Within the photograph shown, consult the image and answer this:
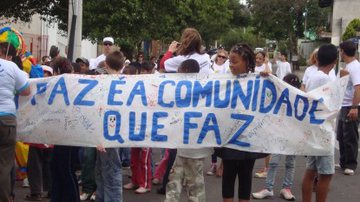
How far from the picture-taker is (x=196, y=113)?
5488 millimetres

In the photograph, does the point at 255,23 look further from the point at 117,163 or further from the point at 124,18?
the point at 117,163

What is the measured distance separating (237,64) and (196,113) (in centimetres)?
62

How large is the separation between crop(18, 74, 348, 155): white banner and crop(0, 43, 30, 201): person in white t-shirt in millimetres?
387

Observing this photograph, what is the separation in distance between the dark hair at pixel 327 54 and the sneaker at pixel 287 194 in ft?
5.53

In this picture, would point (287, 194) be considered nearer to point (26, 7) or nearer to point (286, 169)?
point (286, 169)

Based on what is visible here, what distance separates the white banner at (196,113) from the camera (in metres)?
5.45

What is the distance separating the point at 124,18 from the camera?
50.3 feet

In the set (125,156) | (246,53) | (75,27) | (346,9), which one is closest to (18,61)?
(246,53)

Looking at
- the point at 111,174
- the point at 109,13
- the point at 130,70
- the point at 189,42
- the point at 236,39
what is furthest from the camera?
the point at 236,39

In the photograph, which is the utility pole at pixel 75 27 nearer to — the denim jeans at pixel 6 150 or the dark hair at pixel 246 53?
the denim jeans at pixel 6 150

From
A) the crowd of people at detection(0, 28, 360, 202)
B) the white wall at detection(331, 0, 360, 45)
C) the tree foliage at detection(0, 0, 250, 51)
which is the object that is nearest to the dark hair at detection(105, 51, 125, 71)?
the crowd of people at detection(0, 28, 360, 202)

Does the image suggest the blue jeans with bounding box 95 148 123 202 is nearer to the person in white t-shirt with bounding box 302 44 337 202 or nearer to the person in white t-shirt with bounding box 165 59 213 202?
the person in white t-shirt with bounding box 165 59 213 202

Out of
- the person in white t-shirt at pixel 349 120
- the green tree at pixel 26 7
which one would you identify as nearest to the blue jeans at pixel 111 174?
the person in white t-shirt at pixel 349 120

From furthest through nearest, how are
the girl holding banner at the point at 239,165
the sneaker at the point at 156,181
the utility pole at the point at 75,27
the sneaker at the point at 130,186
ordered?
the utility pole at the point at 75,27 < the sneaker at the point at 156,181 < the sneaker at the point at 130,186 < the girl holding banner at the point at 239,165
